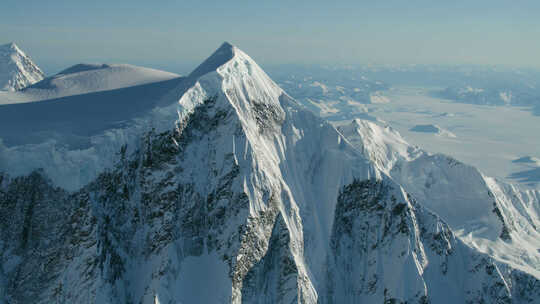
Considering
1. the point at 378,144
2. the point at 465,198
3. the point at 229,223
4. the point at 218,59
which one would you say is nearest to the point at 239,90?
the point at 218,59

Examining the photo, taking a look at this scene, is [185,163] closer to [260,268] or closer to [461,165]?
[260,268]

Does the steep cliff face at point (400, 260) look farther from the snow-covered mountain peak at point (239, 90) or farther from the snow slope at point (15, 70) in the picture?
the snow slope at point (15, 70)

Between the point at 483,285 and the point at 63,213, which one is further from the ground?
the point at 63,213

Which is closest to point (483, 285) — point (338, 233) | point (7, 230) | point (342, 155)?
point (338, 233)

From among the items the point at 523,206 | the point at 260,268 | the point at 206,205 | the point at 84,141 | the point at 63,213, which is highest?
the point at 84,141

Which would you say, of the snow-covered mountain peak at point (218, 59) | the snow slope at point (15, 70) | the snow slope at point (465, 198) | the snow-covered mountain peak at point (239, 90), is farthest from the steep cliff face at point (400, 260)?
the snow slope at point (15, 70)

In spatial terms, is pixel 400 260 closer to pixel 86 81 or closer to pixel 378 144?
pixel 378 144

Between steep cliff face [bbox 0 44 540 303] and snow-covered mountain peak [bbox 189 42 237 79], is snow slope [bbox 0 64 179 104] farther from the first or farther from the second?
steep cliff face [bbox 0 44 540 303]
